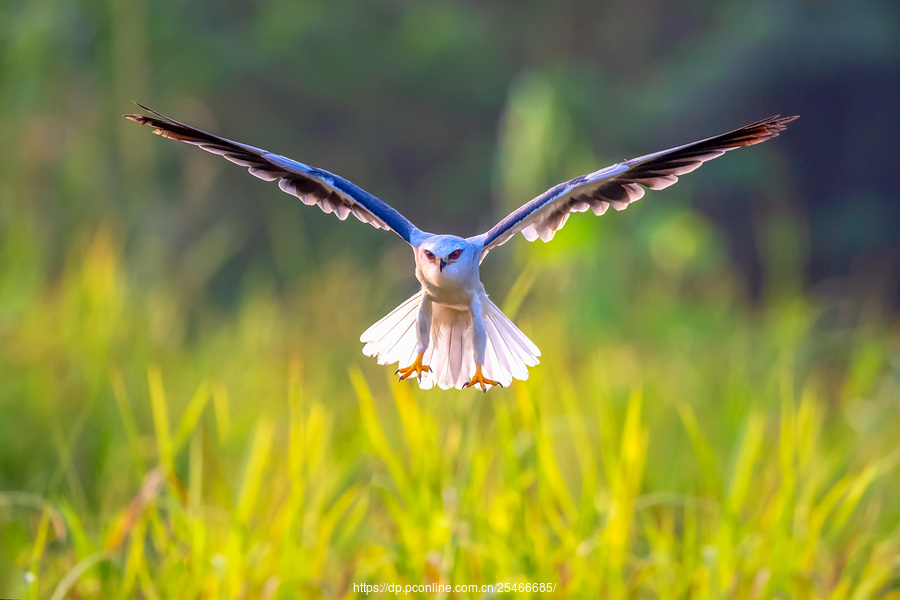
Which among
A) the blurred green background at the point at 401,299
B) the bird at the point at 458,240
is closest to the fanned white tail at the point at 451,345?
the bird at the point at 458,240

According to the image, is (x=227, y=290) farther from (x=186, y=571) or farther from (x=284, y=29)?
(x=186, y=571)

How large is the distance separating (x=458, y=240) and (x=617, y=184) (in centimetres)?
28

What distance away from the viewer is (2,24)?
523 cm

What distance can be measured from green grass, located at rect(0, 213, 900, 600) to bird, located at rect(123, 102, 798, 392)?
3.08ft

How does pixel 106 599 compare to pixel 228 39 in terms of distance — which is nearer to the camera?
pixel 106 599

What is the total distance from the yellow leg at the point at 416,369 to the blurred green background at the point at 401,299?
107 centimetres

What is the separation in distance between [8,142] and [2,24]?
87cm

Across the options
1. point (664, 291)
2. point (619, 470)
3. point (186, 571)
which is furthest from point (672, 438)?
point (664, 291)

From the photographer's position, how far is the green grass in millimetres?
2447

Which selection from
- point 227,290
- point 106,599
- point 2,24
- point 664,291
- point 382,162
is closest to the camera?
point 106,599

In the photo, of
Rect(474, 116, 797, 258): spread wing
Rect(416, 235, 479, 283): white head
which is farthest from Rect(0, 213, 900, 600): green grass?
Rect(416, 235, 479, 283): white head

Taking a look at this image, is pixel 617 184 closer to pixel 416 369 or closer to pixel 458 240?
pixel 458 240

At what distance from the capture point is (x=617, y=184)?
1219 mm

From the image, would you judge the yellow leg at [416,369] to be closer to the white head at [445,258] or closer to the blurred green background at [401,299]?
the white head at [445,258]
